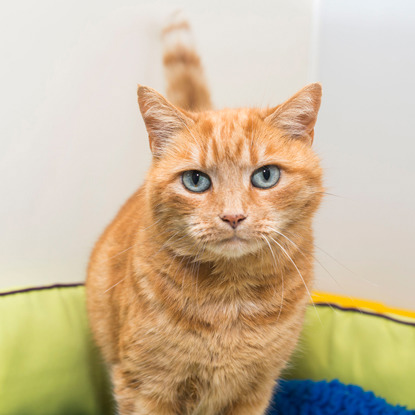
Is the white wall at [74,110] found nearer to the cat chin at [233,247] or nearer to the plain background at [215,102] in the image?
the plain background at [215,102]

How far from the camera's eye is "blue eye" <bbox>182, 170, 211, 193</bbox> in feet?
3.69

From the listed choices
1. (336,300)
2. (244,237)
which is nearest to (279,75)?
(336,300)

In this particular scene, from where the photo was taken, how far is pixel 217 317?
1.16m

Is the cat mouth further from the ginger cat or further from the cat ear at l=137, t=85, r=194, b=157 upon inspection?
the cat ear at l=137, t=85, r=194, b=157

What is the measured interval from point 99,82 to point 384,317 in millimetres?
1388

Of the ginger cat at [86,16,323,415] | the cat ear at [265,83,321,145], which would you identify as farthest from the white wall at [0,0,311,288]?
the cat ear at [265,83,321,145]

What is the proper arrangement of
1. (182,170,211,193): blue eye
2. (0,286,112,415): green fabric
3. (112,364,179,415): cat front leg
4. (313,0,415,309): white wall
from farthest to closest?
1. (313,0,415,309): white wall
2. (0,286,112,415): green fabric
3. (112,364,179,415): cat front leg
4. (182,170,211,193): blue eye

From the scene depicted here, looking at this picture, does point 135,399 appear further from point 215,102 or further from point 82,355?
point 215,102

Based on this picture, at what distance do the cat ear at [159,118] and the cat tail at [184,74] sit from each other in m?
0.57

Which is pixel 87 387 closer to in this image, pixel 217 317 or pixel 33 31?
pixel 217 317

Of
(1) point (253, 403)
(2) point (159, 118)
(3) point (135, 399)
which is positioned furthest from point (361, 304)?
(2) point (159, 118)

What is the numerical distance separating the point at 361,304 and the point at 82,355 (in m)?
1.19

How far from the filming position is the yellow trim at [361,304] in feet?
6.10

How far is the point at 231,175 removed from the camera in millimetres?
1098
